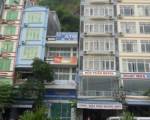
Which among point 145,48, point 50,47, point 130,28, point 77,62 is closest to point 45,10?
point 50,47

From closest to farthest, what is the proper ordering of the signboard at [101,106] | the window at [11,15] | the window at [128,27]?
the signboard at [101,106] < the window at [128,27] < the window at [11,15]

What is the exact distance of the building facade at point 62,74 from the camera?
121 feet

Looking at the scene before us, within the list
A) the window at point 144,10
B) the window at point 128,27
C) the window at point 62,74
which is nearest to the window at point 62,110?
the window at point 62,74

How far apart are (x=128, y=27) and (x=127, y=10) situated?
8.72 ft

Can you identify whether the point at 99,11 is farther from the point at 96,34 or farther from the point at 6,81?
the point at 6,81

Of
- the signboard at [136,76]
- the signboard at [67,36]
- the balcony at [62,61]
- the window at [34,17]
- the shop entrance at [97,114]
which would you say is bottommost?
the shop entrance at [97,114]

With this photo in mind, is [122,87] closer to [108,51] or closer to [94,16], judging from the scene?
[108,51]

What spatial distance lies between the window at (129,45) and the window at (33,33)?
11080mm

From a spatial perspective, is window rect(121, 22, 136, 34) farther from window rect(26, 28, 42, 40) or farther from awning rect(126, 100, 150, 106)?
window rect(26, 28, 42, 40)

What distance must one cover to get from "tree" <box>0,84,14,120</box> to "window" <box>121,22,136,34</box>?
54.4 ft

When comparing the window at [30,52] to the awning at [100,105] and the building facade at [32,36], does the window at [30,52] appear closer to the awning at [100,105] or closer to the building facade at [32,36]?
the building facade at [32,36]

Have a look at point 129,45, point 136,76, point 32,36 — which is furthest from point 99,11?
point 136,76

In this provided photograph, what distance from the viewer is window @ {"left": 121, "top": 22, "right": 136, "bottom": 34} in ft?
133

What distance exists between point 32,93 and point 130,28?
1563 cm
